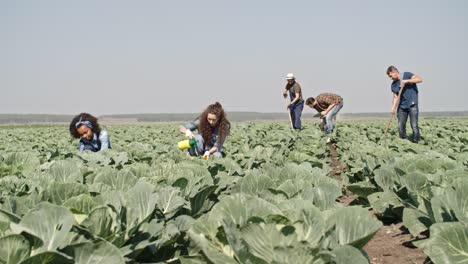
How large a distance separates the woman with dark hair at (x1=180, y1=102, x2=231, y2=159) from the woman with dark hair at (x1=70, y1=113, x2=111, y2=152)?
4.05ft

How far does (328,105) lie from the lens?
595 inches

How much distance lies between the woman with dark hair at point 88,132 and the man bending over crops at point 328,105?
8.05 metres

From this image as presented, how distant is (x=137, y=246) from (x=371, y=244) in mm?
2490

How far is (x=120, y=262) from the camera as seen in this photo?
A: 2150 mm

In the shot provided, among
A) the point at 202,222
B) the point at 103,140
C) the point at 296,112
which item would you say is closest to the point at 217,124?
the point at 103,140

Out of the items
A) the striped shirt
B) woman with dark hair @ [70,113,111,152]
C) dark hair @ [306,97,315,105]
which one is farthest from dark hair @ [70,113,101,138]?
the striped shirt

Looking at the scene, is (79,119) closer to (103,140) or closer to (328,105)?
(103,140)

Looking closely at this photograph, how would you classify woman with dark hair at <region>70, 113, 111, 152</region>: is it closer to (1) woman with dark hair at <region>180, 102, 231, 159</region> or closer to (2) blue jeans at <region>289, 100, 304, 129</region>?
(1) woman with dark hair at <region>180, 102, 231, 159</region>

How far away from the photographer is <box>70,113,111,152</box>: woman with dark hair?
303 inches

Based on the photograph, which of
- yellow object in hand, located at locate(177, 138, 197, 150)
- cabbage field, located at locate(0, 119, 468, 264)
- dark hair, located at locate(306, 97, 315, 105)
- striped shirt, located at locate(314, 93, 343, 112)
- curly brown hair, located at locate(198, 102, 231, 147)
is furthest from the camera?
dark hair, located at locate(306, 97, 315, 105)

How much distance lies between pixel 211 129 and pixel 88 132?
1785 millimetres

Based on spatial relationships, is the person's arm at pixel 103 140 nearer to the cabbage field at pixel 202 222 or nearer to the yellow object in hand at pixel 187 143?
the yellow object in hand at pixel 187 143

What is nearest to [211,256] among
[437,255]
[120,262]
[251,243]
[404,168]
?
[251,243]

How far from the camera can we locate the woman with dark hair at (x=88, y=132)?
25.3ft
